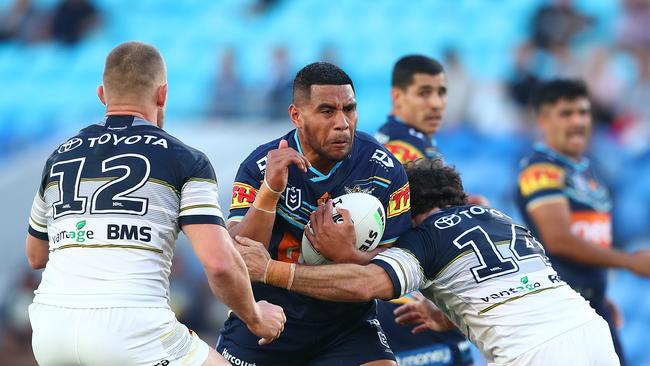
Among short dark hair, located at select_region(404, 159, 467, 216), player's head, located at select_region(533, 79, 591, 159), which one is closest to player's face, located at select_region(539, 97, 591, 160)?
player's head, located at select_region(533, 79, 591, 159)

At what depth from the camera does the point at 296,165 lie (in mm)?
5910

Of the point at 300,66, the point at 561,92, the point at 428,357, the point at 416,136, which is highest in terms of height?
the point at 300,66

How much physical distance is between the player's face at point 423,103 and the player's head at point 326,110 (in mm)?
2402

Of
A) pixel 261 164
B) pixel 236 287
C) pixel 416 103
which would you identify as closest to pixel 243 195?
pixel 261 164

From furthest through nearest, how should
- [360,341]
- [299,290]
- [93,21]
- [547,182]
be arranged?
[93,21] < [547,182] < [360,341] < [299,290]

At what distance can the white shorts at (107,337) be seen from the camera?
4.75m

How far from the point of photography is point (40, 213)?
535 cm

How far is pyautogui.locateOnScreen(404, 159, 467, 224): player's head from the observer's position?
20.4 feet

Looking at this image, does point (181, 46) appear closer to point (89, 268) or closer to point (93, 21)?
point (93, 21)

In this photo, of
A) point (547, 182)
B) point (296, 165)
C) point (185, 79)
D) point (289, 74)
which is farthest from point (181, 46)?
point (296, 165)

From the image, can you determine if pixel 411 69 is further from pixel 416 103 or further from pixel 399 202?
pixel 399 202

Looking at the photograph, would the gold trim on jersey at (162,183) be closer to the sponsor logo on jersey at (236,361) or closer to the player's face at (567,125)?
the sponsor logo on jersey at (236,361)

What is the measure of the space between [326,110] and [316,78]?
0.22 meters

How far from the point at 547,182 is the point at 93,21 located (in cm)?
1235
